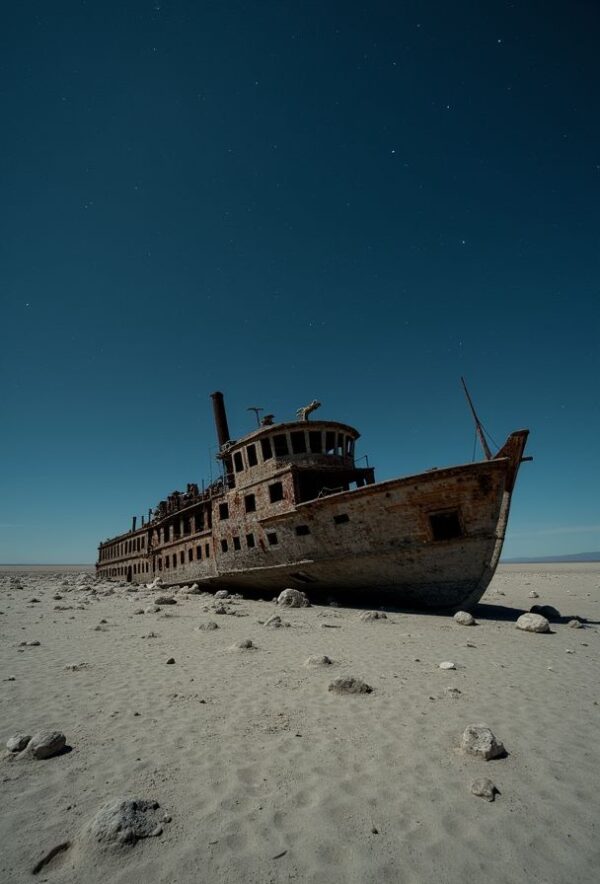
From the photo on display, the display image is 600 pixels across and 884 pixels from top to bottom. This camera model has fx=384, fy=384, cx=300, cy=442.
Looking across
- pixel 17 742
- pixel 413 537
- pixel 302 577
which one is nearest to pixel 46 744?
pixel 17 742

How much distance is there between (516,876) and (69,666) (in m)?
7.01

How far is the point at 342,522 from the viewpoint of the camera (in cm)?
1349

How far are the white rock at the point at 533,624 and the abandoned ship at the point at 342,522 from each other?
1.79 m

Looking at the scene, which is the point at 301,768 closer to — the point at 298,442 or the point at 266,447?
the point at 298,442

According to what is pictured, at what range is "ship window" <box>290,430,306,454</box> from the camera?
17.2m

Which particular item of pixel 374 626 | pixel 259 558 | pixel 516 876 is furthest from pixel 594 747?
pixel 259 558

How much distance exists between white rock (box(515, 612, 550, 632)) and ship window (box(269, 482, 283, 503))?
9179 mm

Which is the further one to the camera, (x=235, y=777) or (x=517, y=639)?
(x=517, y=639)

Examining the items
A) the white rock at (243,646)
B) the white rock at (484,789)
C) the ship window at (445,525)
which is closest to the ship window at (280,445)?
the ship window at (445,525)

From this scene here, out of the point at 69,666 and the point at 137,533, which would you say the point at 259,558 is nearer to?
the point at 69,666

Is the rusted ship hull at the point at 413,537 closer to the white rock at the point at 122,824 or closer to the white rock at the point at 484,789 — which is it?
the white rock at the point at 484,789

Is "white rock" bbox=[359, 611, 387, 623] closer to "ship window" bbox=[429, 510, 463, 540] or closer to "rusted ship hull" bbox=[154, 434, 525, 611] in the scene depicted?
"rusted ship hull" bbox=[154, 434, 525, 611]

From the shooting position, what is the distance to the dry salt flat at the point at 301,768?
258cm

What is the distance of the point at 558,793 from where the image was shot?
330cm
